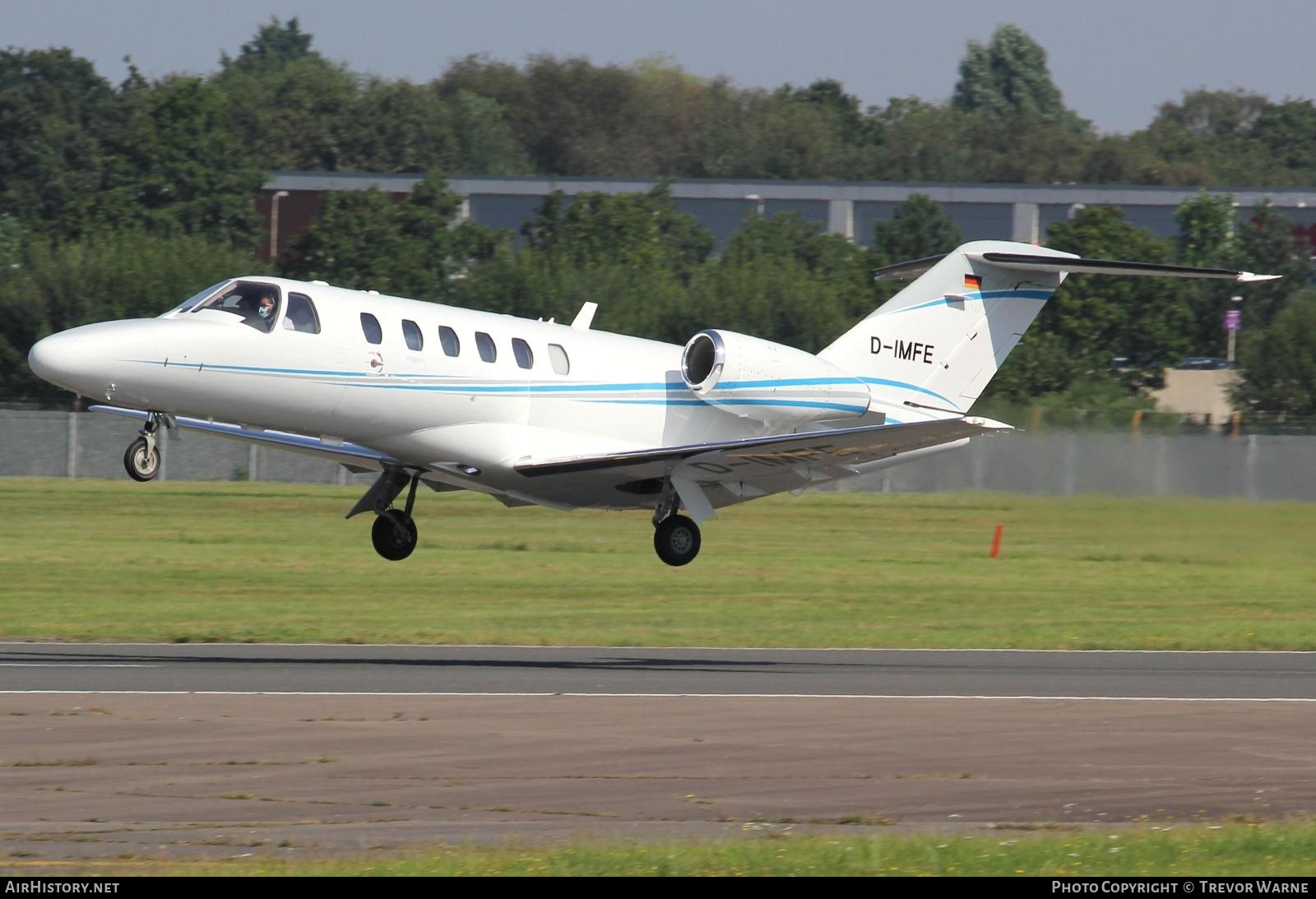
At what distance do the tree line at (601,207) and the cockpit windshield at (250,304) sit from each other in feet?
99.2

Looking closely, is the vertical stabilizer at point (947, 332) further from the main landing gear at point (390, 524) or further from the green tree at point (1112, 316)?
the green tree at point (1112, 316)

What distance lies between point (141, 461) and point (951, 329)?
11110 mm

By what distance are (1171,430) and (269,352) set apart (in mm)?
18325

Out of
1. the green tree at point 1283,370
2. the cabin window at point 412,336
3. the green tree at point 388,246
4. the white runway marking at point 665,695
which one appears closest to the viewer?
the white runway marking at point 665,695

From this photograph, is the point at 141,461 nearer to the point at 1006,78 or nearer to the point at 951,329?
the point at 951,329

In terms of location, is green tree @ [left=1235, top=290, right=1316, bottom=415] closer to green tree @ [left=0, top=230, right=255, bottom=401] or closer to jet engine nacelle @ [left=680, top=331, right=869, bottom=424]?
green tree @ [left=0, top=230, right=255, bottom=401]

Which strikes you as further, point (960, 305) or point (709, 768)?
point (960, 305)

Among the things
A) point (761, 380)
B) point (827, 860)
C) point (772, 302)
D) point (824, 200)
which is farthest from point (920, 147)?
point (827, 860)

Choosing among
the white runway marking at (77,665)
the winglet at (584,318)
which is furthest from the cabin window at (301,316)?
the white runway marking at (77,665)

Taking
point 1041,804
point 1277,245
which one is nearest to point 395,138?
point 1277,245

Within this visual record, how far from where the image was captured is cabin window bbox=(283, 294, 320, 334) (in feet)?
65.3

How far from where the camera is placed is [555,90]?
135500 mm

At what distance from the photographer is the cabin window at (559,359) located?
21797mm

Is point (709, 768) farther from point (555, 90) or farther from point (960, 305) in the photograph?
point (555, 90)
